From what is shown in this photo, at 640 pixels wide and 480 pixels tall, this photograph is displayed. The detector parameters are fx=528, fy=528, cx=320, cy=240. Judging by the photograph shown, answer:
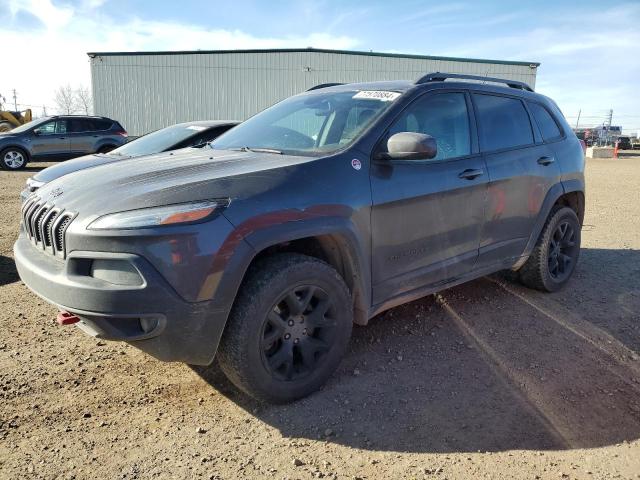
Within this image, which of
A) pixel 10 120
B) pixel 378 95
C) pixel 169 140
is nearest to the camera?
pixel 378 95

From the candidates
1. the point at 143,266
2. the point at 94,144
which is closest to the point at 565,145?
the point at 143,266

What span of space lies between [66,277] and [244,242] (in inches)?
33.2

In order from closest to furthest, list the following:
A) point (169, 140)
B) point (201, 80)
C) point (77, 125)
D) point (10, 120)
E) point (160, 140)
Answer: point (169, 140) < point (160, 140) < point (77, 125) < point (10, 120) < point (201, 80)

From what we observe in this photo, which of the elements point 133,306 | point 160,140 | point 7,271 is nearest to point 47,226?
point 133,306

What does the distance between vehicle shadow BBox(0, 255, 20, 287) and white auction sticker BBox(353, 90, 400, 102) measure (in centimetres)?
365

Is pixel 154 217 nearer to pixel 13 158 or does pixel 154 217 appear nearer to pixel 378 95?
pixel 378 95

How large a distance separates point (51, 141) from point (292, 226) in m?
15.8

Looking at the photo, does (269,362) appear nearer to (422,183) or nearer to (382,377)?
(382,377)

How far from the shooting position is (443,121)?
3.75 m

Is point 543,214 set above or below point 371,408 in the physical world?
above

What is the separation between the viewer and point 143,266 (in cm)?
233

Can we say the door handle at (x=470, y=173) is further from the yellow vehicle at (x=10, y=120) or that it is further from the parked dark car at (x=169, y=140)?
the yellow vehicle at (x=10, y=120)

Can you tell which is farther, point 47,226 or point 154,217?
point 47,226

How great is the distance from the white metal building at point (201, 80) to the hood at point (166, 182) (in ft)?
78.8
